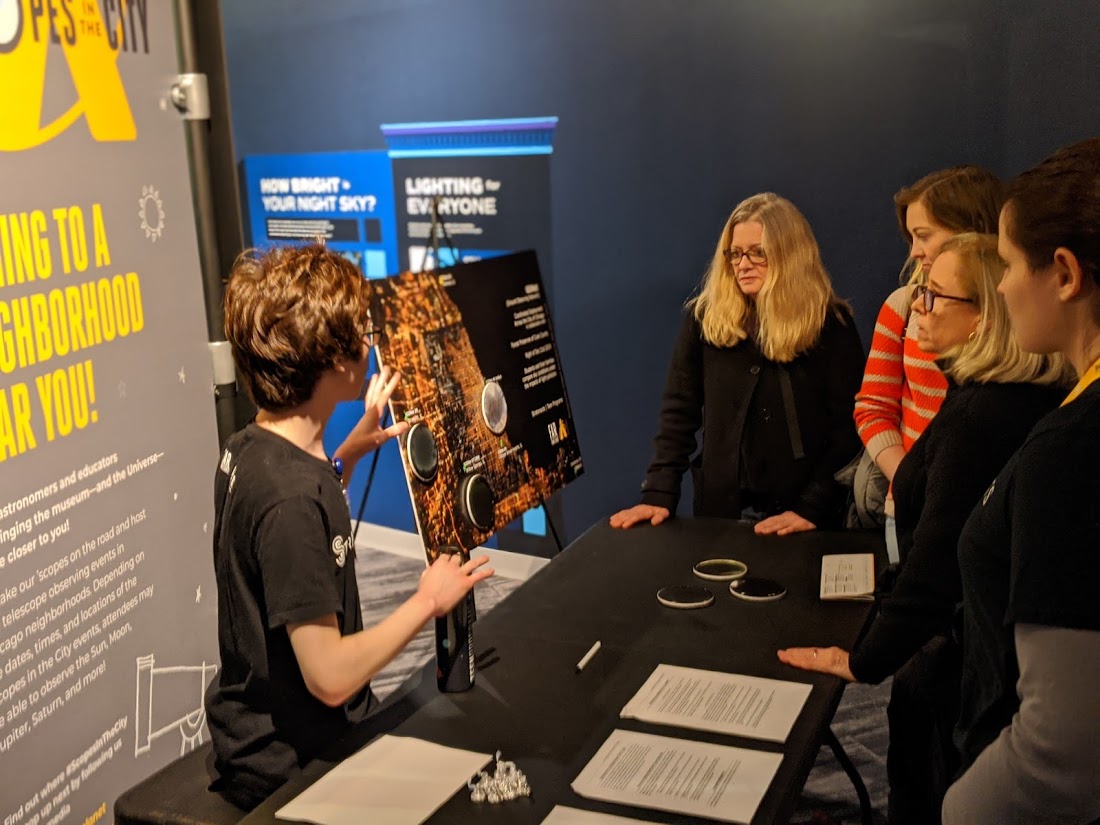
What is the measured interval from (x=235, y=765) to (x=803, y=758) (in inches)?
34.4

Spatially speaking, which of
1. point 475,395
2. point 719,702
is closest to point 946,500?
point 719,702

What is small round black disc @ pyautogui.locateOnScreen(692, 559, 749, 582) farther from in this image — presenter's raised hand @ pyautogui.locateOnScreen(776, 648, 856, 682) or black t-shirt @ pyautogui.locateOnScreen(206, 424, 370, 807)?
black t-shirt @ pyautogui.locateOnScreen(206, 424, 370, 807)

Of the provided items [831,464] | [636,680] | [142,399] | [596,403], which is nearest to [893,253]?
[831,464]

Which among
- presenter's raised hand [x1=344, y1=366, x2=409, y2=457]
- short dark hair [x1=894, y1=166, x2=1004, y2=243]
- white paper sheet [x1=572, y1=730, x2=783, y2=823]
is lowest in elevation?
white paper sheet [x1=572, y1=730, x2=783, y2=823]

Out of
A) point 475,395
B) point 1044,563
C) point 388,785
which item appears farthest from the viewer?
point 475,395

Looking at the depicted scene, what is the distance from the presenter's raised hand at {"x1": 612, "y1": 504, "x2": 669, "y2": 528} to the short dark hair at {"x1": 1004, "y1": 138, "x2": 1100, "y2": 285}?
1436 millimetres

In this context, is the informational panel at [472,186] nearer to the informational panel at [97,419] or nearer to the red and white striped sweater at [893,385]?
the informational panel at [97,419]

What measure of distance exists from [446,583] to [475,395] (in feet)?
2.38

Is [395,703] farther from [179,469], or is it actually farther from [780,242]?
[780,242]

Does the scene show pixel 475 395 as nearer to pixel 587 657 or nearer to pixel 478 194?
pixel 587 657

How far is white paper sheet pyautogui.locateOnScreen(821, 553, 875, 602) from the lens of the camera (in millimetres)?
2098

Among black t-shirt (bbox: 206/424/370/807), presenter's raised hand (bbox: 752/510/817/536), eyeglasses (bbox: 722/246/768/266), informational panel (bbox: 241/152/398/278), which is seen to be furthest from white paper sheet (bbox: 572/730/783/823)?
informational panel (bbox: 241/152/398/278)

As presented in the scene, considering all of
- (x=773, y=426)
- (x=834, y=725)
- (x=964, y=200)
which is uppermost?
(x=964, y=200)

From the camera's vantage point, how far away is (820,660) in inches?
71.4
